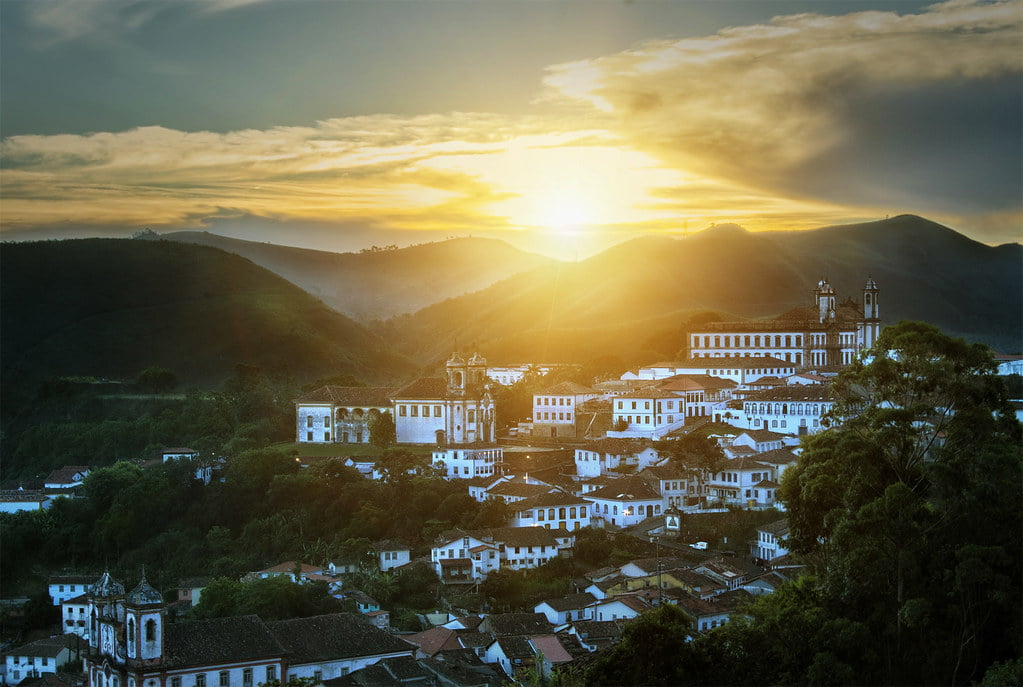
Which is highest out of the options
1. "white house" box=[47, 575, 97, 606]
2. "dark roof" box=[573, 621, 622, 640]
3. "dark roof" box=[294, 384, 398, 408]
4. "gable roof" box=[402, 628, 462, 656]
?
"dark roof" box=[294, 384, 398, 408]

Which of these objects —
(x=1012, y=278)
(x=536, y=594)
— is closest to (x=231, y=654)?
(x=536, y=594)

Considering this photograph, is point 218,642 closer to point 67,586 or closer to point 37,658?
point 37,658

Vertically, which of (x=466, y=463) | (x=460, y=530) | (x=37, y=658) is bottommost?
(x=37, y=658)

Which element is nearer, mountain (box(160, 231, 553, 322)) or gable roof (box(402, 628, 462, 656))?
gable roof (box(402, 628, 462, 656))

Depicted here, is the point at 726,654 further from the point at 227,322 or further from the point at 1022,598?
the point at 227,322

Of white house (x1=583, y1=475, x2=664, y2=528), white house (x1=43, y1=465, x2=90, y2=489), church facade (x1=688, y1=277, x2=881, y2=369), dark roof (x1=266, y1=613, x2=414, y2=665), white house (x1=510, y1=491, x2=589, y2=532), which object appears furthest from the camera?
church facade (x1=688, y1=277, x2=881, y2=369)

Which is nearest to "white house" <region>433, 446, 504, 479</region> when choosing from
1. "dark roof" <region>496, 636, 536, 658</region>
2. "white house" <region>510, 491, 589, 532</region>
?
"white house" <region>510, 491, 589, 532</region>

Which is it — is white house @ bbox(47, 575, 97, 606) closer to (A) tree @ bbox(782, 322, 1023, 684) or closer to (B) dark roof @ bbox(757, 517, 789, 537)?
(B) dark roof @ bbox(757, 517, 789, 537)

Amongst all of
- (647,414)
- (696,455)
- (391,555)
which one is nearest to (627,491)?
(696,455)
